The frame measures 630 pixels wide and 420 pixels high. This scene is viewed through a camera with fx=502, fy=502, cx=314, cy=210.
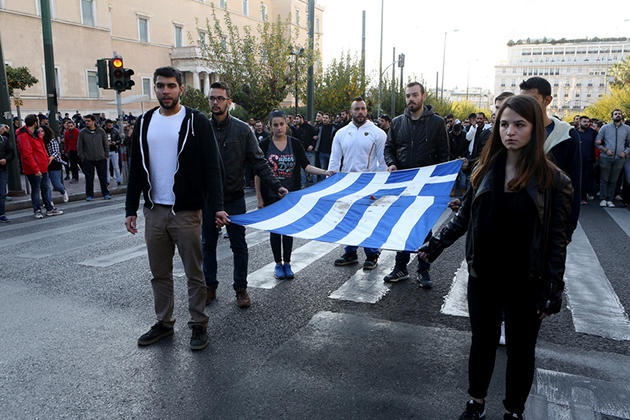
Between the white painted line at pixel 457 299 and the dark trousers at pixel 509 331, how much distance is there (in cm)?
190

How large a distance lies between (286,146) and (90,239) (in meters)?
4.13

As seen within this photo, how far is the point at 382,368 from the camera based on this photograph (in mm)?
3732

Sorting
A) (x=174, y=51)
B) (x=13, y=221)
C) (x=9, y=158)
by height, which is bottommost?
(x=13, y=221)

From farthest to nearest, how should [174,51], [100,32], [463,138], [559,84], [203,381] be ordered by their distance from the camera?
[559,84], [174,51], [100,32], [463,138], [203,381]

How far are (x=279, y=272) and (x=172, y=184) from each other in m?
2.27

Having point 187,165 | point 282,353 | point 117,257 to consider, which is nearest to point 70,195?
point 117,257

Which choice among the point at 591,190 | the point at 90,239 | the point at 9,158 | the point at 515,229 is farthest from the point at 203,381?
the point at 591,190

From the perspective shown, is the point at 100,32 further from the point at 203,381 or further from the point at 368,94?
the point at 203,381

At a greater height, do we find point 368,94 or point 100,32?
point 100,32

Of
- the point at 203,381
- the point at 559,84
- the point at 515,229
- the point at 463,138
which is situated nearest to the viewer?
the point at 515,229

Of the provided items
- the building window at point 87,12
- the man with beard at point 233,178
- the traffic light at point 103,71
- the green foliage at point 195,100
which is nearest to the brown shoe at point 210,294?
the man with beard at point 233,178

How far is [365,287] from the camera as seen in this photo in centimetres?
567

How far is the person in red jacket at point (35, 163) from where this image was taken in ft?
33.8

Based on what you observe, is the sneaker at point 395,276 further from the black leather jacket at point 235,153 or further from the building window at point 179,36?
the building window at point 179,36
